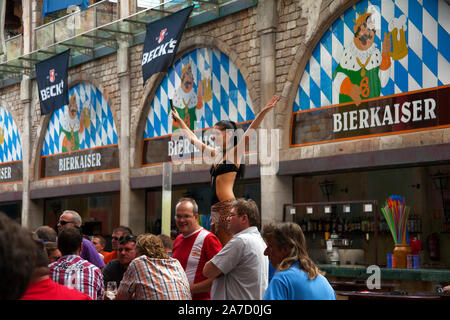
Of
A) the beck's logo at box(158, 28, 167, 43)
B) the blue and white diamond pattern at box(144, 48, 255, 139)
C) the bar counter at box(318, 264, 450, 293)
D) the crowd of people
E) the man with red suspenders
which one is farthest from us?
the beck's logo at box(158, 28, 167, 43)

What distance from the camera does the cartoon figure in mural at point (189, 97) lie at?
17359mm

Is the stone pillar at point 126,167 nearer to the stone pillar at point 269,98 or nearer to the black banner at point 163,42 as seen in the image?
the black banner at point 163,42

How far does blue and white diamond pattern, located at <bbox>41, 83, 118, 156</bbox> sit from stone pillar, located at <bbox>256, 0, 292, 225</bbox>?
21.0 ft

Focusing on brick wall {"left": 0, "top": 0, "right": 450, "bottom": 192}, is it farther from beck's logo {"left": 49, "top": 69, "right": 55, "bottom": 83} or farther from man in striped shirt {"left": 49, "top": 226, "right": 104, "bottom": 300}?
man in striped shirt {"left": 49, "top": 226, "right": 104, "bottom": 300}

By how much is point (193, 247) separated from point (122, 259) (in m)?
1.60

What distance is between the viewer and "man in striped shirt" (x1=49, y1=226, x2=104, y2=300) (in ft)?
18.4

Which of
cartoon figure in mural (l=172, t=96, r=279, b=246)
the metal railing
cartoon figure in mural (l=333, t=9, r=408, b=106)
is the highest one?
the metal railing

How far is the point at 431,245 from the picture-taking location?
13055 mm

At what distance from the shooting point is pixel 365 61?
1354 cm

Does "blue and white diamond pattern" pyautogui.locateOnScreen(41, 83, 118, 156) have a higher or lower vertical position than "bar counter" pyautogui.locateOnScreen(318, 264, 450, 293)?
higher

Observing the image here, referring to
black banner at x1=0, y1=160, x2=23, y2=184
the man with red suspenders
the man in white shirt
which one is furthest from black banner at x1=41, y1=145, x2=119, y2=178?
the man in white shirt
